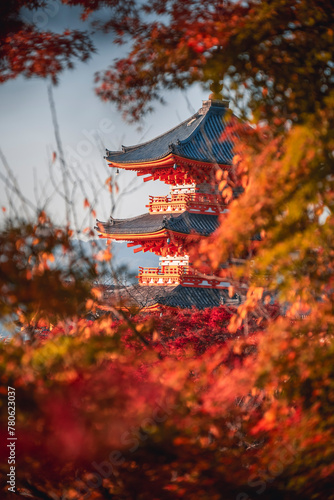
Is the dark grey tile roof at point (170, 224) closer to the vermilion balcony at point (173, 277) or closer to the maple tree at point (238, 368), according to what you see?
the vermilion balcony at point (173, 277)

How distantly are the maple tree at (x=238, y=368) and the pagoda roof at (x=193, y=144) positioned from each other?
38.8 feet

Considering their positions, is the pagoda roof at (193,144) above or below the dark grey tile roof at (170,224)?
above

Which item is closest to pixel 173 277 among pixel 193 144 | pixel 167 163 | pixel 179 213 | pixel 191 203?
pixel 179 213

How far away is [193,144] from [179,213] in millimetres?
2268

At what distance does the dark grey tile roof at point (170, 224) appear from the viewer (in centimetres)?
1570

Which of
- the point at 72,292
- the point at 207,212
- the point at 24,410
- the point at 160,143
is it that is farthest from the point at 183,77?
the point at 160,143

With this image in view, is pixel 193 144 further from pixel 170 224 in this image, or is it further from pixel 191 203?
pixel 170 224

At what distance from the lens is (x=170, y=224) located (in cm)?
1539

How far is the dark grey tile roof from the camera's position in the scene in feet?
51.5

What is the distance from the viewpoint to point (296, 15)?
11.8ft

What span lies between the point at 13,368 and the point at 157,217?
14800 millimetres

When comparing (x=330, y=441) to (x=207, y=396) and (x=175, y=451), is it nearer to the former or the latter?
(x=207, y=396)

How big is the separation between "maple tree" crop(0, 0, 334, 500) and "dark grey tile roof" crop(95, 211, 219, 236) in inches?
450

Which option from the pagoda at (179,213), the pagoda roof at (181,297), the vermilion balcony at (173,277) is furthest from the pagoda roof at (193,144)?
the pagoda roof at (181,297)
